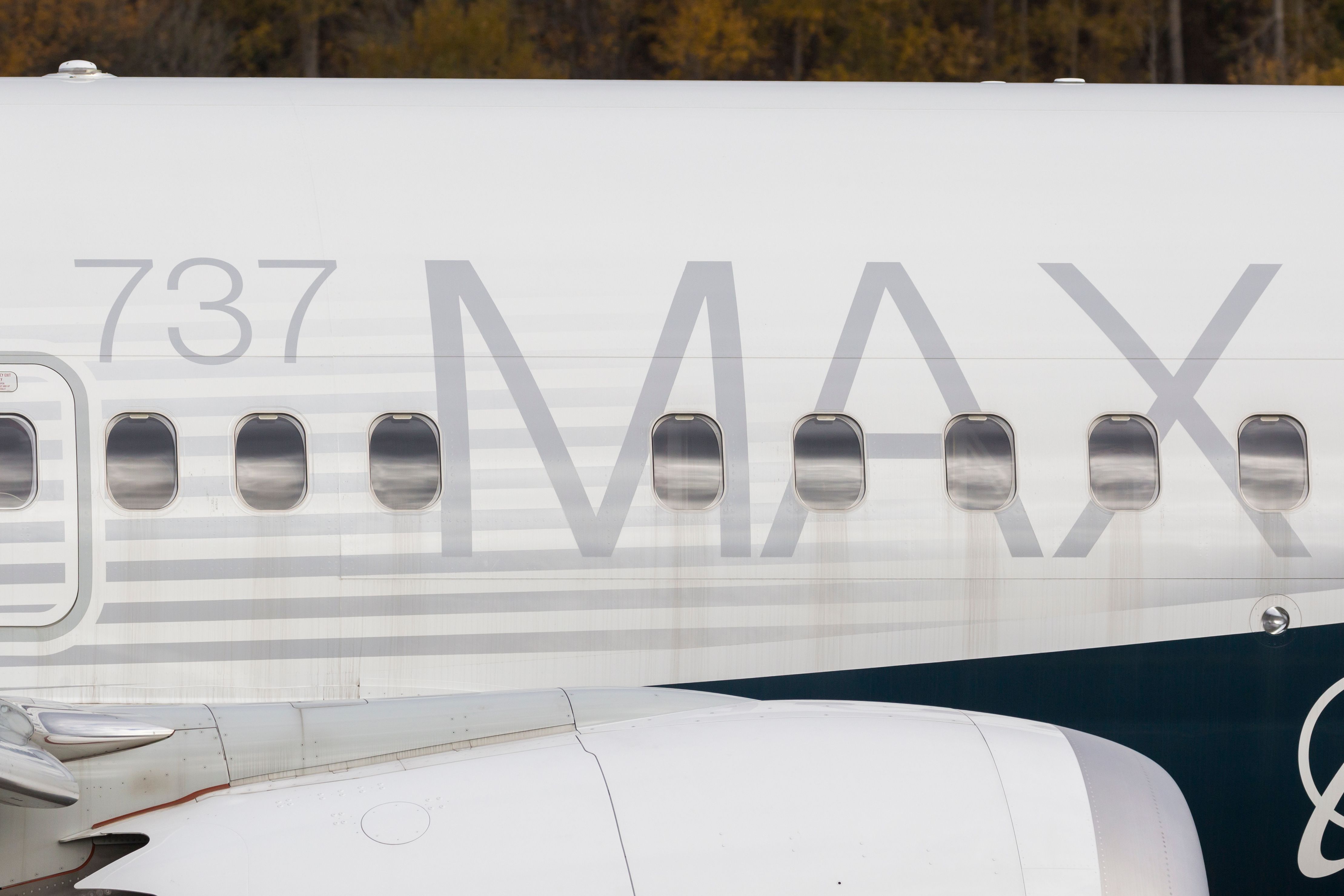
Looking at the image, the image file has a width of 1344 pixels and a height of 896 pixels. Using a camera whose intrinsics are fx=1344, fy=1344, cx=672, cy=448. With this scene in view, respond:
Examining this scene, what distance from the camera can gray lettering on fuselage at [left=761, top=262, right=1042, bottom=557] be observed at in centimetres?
565

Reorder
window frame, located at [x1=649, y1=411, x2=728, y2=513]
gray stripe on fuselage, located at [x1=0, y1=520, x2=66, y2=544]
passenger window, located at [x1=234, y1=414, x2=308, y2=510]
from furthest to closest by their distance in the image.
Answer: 1. window frame, located at [x1=649, y1=411, x2=728, y2=513]
2. passenger window, located at [x1=234, y1=414, x2=308, y2=510]
3. gray stripe on fuselage, located at [x1=0, y1=520, x2=66, y2=544]

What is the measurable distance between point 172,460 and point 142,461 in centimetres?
12

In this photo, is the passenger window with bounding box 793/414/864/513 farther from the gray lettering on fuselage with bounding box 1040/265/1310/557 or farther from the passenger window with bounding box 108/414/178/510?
the passenger window with bounding box 108/414/178/510

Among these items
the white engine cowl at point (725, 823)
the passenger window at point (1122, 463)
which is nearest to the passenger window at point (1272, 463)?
the passenger window at point (1122, 463)

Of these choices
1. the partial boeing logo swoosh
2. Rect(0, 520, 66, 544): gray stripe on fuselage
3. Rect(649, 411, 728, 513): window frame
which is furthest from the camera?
the partial boeing logo swoosh

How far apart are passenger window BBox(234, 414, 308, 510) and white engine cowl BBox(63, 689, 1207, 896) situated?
138cm

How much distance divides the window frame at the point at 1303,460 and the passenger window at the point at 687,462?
224 centimetres

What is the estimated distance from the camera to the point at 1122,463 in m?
5.77

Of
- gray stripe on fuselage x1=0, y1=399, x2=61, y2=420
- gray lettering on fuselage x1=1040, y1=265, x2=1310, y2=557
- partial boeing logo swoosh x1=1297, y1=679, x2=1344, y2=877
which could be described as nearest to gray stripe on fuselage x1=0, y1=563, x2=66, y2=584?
gray stripe on fuselage x1=0, y1=399, x2=61, y2=420

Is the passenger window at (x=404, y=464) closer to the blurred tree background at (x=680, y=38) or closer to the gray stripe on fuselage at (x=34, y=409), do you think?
the gray stripe on fuselage at (x=34, y=409)

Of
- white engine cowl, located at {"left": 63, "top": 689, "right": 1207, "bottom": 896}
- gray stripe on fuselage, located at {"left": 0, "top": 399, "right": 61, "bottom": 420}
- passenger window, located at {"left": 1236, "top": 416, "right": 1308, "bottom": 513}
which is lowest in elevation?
white engine cowl, located at {"left": 63, "top": 689, "right": 1207, "bottom": 896}

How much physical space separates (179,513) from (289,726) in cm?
109

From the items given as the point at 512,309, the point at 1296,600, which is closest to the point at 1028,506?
the point at 1296,600

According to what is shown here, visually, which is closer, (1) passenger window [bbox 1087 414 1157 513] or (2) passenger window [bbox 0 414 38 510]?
(2) passenger window [bbox 0 414 38 510]
